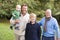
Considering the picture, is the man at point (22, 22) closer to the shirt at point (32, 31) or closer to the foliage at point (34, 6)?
the shirt at point (32, 31)

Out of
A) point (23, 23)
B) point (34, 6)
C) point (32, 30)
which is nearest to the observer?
point (32, 30)

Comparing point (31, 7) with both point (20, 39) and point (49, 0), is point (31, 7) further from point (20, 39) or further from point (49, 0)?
point (20, 39)

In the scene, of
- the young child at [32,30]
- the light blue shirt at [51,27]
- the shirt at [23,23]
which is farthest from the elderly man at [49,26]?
the shirt at [23,23]

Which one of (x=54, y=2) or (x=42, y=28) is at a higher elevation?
(x=54, y=2)

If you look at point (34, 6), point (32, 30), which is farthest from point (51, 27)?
point (34, 6)

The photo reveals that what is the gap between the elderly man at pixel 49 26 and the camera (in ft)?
21.3

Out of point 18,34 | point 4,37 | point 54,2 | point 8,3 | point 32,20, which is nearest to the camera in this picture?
point 32,20

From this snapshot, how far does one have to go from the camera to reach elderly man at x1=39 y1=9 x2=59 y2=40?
649cm

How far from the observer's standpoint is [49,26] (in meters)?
6.52

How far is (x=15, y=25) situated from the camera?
270 inches

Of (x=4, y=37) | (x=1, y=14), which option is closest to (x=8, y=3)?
(x=1, y=14)

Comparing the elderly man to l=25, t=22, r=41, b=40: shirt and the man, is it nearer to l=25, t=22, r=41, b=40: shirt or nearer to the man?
l=25, t=22, r=41, b=40: shirt

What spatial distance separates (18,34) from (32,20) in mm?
722

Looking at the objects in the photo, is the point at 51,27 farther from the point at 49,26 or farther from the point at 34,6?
the point at 34,6
